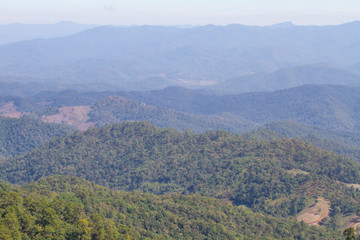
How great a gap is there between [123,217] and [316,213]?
127ft

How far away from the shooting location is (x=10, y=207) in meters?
41.7

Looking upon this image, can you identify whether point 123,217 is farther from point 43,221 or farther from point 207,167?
point 207,167

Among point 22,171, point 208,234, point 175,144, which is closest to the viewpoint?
point 208,234

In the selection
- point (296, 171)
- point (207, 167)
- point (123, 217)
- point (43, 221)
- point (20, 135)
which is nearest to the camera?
point (43, 221)

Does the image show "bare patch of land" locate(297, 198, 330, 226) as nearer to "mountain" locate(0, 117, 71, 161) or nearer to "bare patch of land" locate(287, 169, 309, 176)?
"bare patch of land" locate(287, 169, 309, 176)

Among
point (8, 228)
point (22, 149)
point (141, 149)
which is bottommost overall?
point (22, 149)

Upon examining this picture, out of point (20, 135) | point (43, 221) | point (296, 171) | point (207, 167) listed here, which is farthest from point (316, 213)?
point (20, 135)

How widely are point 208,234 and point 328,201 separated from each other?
3149 cm

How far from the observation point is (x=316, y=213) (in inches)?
3051

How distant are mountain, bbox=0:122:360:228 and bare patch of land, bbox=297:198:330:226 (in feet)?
0.76

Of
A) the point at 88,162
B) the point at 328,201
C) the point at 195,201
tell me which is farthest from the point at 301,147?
the point at 88,162

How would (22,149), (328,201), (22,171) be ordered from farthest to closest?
1. (22,149)
2. (22,171)
3. (328,201)

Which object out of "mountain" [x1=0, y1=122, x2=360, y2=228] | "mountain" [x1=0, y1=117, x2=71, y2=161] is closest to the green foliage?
"mountain" [x1=0, y1=122, x2=360, y2=228]

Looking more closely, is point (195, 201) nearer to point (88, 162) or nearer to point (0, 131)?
point (88, 162)
